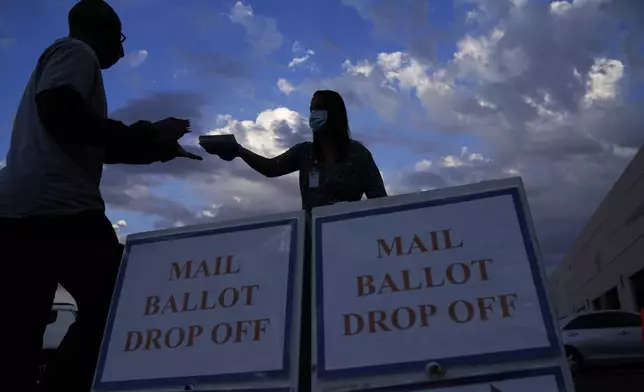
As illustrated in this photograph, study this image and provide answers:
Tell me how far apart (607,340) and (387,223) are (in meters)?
13.7

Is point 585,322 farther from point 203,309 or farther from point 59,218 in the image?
point 59,218

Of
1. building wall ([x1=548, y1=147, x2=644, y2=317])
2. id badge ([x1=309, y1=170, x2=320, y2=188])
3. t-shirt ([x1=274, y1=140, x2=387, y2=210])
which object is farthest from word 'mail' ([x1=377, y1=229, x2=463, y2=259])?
building wall ([x1=548, y1=147, x2=644, y2=317])

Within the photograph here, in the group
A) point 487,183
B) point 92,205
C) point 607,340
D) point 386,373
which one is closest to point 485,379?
point 386,373

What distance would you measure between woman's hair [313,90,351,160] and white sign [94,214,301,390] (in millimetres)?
994

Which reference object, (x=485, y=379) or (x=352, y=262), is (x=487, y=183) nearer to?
(x=352, y=262)

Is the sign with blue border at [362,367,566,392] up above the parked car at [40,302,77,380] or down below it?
below

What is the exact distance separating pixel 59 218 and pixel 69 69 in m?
0.52

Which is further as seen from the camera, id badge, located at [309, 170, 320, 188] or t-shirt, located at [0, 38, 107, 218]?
id badge, located at [309, 170, 320, 188]

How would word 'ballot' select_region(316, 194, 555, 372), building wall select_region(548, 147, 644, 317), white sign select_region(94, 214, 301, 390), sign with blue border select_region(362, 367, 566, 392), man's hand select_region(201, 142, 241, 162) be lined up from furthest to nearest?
building wall select_region(548, 147, 644, 317), man's hand select_region(201, 142, 241, 162), white sign select_region(94, 214, 301, 390), word 'ballot' select_region(316, 194, 555, 372), sign with blue border select_region(362, 367, 566, 392)

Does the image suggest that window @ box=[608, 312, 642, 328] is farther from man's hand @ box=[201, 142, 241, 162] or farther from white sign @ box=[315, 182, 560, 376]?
white sign @ box=[315, 182, 560, 376]

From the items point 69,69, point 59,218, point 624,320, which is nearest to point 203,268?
point 59,218

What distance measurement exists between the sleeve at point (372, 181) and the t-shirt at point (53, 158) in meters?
1.16

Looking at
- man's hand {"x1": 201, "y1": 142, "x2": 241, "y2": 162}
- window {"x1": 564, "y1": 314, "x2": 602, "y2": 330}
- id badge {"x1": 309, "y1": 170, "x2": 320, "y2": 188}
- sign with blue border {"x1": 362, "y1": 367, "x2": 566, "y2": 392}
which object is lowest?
sign with blue border {"x1": 362, "y1": 367, "x2": 566, "y2": 392}

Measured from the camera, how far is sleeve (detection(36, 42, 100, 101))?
1.94 m
